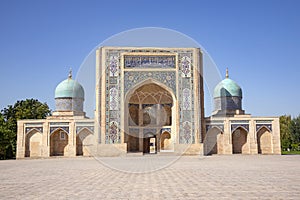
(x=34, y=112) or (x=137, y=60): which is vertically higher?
(x=137, y=60)

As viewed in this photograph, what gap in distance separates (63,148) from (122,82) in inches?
230

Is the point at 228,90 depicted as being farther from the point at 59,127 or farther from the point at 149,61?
the point at 59,127

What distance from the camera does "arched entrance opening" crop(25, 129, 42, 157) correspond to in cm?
2081

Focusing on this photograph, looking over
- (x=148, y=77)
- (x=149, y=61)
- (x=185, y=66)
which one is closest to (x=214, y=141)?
(x=185, y=66)

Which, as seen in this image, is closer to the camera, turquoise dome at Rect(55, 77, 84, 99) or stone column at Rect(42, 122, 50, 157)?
stone column at Rect(42, 122, 50, 157)

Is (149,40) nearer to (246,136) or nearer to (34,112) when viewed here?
(246,136)

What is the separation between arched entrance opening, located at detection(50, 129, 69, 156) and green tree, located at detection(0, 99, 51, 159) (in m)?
2.82

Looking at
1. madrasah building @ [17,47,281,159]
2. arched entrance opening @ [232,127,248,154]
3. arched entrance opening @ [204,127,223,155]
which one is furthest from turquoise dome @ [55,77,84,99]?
arched entrance opening @ [232,127,248,154]

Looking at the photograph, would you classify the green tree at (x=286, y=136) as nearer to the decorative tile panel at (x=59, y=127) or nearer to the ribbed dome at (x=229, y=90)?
the ribbed dome at (x=229, y=90)

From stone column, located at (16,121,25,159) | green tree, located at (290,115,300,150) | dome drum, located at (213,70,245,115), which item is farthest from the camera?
green tree, located at (290,115,300,150)

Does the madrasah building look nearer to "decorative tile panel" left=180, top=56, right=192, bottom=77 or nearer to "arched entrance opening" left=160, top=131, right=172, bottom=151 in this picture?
"decorative tile panel" left=180, top=56, right=192, bottom=77

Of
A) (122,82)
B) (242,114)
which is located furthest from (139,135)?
(242,114)

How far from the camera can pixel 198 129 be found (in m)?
20.5

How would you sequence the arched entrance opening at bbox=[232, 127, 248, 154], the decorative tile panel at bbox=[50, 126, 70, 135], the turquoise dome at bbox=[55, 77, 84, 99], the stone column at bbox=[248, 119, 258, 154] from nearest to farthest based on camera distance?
the decorative tile panel at bbox=[50, 126, 70, 135] < the stone column at bbox=[248, 119, 258, 154] < the arched entrance opening at bbox=[232, 127, 248, 154] < the turquoise dome at bbox=[55, 77, 84, 99]
